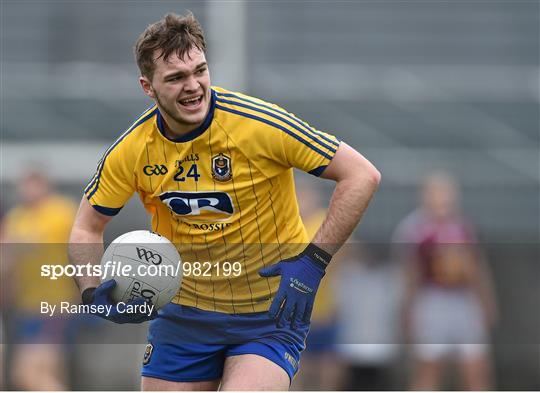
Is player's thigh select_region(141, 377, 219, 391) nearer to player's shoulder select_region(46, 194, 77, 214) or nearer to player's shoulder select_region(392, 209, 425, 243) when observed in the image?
player's shoulder select_region(46, 194, 77, 214)

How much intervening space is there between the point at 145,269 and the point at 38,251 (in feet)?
16.0

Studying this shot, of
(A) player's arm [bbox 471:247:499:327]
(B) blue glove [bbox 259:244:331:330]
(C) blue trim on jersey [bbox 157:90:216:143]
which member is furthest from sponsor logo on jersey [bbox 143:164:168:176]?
(A) player's arm [bbox 471:247:499:327]

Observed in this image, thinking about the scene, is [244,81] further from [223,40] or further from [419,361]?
→ [419,361]

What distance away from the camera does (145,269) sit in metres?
4.95

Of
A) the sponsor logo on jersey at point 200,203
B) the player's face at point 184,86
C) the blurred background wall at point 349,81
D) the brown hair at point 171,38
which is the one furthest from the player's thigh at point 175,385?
the blurred background wall at point 349,81

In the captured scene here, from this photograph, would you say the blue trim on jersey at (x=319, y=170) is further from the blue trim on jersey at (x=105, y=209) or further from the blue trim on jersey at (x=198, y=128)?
the blue trim on jersey at (x=105, y=209)

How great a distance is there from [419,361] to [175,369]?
531 centimetres

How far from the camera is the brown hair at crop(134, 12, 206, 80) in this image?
4750mm

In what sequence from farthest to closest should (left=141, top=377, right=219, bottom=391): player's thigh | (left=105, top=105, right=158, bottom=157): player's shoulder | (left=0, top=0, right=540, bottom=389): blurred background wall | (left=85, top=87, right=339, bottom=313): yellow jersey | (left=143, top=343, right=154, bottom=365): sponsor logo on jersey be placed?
(left=0, top=0, right=540, bottom=389): blurred background wall
(left=143, top=343, right=154, bottom=365): sponsor logo on jersey
(left=141, top=377, right=219, bottom=391): player's thigh
(left=105, top=105, right=158, bottom=157): player's shoulder
(left=85, top=87, right=339, bottom=313): yellow jersey

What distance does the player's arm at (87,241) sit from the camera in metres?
5.10

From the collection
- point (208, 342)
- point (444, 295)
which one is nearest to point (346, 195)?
point (208, 342)

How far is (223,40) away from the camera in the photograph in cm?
1432

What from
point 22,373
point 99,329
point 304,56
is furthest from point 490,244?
point 304,56

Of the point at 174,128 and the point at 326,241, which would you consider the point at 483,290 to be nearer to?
the point at 326,241
